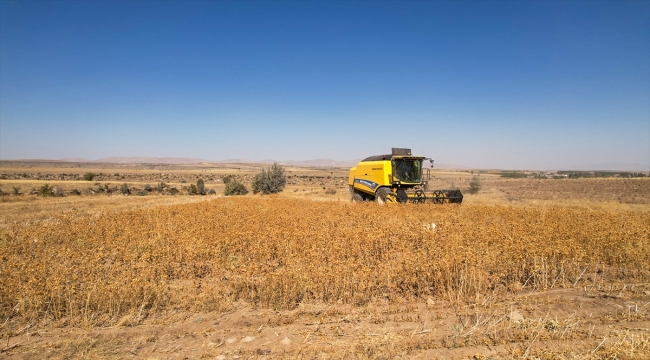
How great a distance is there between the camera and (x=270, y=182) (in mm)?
32281

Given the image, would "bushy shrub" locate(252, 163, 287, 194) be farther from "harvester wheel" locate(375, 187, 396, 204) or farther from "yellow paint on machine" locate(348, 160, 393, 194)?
"harvester wheel" locate(375, 187, 396, 204)

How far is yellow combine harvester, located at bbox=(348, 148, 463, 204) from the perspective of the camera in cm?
1533

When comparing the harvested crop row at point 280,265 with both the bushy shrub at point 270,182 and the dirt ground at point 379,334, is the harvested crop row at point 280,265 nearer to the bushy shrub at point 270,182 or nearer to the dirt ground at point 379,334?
the dirt ground at point 379,334

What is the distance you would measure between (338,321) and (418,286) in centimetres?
180

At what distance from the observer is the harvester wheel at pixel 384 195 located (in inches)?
617

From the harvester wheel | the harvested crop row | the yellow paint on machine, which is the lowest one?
the harvested crop row

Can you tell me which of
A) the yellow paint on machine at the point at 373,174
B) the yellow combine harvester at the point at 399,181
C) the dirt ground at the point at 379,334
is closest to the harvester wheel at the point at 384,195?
the yellow combine harvester at the point at 399,181

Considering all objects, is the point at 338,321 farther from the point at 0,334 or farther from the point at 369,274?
the point at 0,334

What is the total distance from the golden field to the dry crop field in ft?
0.09

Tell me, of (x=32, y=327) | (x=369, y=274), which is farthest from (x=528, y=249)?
(x=32, y=327)

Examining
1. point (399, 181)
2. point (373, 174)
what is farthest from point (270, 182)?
point (399, 181)

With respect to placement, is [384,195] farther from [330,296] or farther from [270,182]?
[270,182]

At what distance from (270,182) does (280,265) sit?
1030 inches

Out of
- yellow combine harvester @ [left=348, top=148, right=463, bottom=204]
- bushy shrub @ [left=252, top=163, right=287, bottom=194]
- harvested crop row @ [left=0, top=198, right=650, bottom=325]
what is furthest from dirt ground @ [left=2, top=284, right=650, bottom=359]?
bushy shrub @ [left=252, top=163, right=287, bottom=194]
